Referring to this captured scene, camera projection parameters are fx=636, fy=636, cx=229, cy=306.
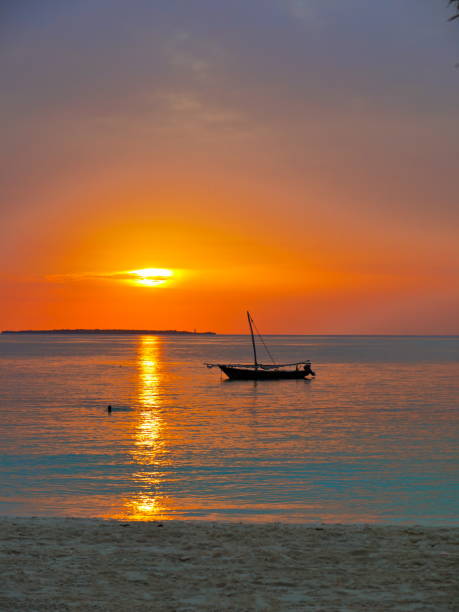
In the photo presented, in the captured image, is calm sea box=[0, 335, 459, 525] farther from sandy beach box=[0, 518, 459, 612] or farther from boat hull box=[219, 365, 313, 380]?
boat hull box=[219, 365, 313, 380]

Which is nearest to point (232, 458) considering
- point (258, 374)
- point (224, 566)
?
point (224, 566)

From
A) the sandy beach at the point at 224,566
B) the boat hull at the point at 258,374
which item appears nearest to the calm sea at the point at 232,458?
the sandy beach at the point at 224,566

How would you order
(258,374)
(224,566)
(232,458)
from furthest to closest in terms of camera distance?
(258,374) < (232,458) < (224,566)

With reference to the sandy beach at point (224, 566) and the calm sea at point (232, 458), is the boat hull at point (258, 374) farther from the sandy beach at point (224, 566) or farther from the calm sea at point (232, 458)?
the sandy beach at point (224, 566)

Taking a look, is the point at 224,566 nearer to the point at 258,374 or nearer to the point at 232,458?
the point at 232,458

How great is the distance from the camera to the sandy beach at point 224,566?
9578mm

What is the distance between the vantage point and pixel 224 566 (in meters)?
11.4

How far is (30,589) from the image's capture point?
32.5ft

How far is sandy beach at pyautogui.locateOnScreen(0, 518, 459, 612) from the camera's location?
958 cm

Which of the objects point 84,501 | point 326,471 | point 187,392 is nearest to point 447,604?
point 84,501

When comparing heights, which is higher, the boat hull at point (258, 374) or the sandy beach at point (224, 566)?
the sandy beach at point (224, 566)

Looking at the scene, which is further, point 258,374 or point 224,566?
point 258,374

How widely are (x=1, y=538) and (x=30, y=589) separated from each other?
11.5 feet

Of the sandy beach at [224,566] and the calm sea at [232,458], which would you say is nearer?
the sandy beach at [224,566]
